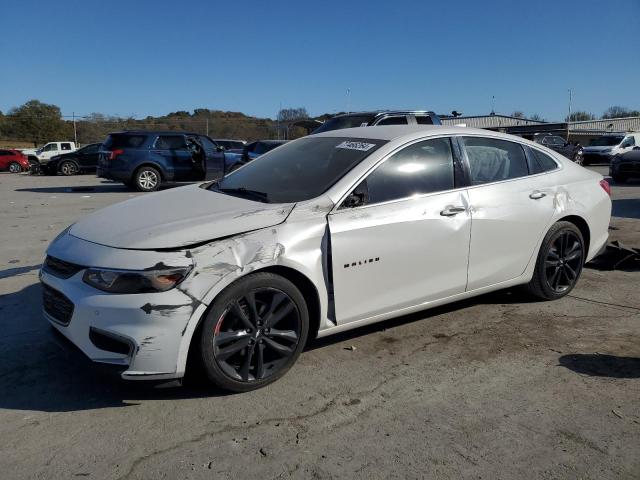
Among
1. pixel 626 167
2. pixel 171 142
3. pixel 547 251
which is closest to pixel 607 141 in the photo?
pixel 626 167

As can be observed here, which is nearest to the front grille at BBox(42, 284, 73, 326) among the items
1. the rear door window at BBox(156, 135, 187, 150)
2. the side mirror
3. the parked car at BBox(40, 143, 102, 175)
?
the side mirror

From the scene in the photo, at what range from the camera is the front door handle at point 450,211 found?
3939 millimetres

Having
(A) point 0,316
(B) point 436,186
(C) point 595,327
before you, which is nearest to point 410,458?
(B) point 436,186

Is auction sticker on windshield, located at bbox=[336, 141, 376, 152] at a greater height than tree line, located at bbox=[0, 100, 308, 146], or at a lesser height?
lesser

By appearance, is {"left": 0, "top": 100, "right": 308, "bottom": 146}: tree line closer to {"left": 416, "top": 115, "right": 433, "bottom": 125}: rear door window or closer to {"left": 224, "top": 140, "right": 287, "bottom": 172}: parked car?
{"left": 224, "top": 140, "right": 287, "bottom": 172}: parked car

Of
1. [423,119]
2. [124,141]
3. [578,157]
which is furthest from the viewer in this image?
[578,157]

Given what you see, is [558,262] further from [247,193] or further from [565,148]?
[565,148]

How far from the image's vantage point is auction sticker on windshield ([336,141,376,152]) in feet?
13.1

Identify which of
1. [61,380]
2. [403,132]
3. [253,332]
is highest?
[403,132]

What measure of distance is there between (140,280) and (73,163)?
24.2 meters

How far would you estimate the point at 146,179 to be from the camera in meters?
14.9

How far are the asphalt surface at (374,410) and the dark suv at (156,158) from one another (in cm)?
1068

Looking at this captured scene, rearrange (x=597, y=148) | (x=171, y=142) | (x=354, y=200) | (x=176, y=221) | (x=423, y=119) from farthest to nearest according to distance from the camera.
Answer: (x=597, y=148)
(x=171, y=142)
(x=423, y=119)
(x=354, y=200)
(x=176, y=221)

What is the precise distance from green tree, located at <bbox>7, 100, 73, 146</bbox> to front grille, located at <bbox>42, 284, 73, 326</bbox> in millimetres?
48530
